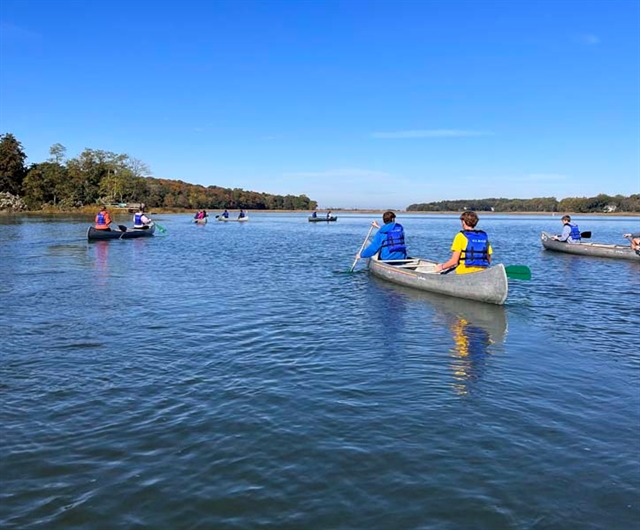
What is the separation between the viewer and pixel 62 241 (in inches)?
1371

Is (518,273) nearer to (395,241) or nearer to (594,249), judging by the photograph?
(395,241)

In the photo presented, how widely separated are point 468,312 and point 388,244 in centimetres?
638

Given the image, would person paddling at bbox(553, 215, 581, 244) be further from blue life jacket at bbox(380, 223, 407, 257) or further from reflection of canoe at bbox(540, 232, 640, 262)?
blue life jacket at bbox(380, 223, 407, 257)

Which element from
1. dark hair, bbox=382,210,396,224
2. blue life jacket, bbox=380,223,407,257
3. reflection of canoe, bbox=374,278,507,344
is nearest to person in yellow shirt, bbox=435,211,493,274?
reflection of canoe, bbox=374,278,507,344

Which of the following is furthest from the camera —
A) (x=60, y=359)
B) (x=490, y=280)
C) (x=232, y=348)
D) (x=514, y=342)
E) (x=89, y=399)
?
(x=490, y=280)

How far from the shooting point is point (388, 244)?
63.5 feet

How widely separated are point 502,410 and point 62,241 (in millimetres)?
34482

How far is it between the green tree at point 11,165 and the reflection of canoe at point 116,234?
8276 cm

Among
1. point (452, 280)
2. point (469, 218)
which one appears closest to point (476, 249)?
point (452, 280)

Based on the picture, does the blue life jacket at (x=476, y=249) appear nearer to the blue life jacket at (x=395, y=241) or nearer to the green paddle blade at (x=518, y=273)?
the green paddle blade at (x=518, y=273)

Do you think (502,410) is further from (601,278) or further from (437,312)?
(601,278)

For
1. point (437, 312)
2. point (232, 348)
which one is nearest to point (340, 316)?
point (437, 312)

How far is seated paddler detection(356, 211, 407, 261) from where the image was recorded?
1883 centimetres

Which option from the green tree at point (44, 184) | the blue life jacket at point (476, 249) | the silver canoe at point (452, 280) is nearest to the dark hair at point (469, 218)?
the blue life jacket at point (476, 249)
